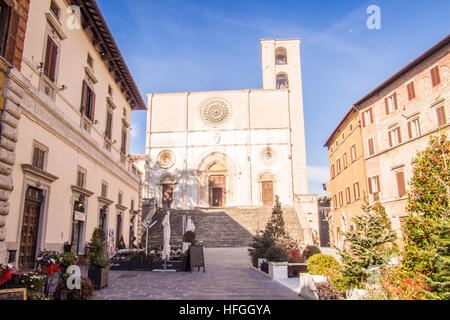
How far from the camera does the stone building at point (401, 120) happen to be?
1894 centimetres

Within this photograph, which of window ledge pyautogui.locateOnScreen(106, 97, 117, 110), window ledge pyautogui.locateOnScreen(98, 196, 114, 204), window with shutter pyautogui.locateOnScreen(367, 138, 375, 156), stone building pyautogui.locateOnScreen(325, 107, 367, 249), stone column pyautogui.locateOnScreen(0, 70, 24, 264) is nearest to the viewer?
stone column pyautogui.locateOnScreen(0, 70, 24, 264)

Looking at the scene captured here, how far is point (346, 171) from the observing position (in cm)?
3112

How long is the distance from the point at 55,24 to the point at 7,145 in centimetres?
539

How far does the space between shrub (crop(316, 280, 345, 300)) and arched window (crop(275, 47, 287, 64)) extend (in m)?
41.7

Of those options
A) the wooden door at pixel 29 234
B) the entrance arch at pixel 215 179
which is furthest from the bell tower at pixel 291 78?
the wooden door at pixel 29 234

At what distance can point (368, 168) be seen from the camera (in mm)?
25484

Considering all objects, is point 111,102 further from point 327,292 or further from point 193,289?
point 327,292

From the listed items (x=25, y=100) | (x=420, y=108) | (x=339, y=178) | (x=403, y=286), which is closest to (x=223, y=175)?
(x=339, y=178)

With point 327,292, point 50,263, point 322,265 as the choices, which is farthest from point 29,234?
point 327,292

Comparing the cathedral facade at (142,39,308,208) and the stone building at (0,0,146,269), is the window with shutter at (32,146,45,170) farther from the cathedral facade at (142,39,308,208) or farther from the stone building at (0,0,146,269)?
the cathedral facade at (142,39,308,208)

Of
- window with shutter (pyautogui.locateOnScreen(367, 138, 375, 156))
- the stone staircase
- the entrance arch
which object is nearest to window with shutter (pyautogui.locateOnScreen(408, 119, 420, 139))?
window with shutter (pyautogui.locateOnScreen(367, 138, 375, 156))

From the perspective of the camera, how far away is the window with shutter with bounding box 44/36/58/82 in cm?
1127

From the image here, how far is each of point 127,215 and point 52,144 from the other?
10391mm
